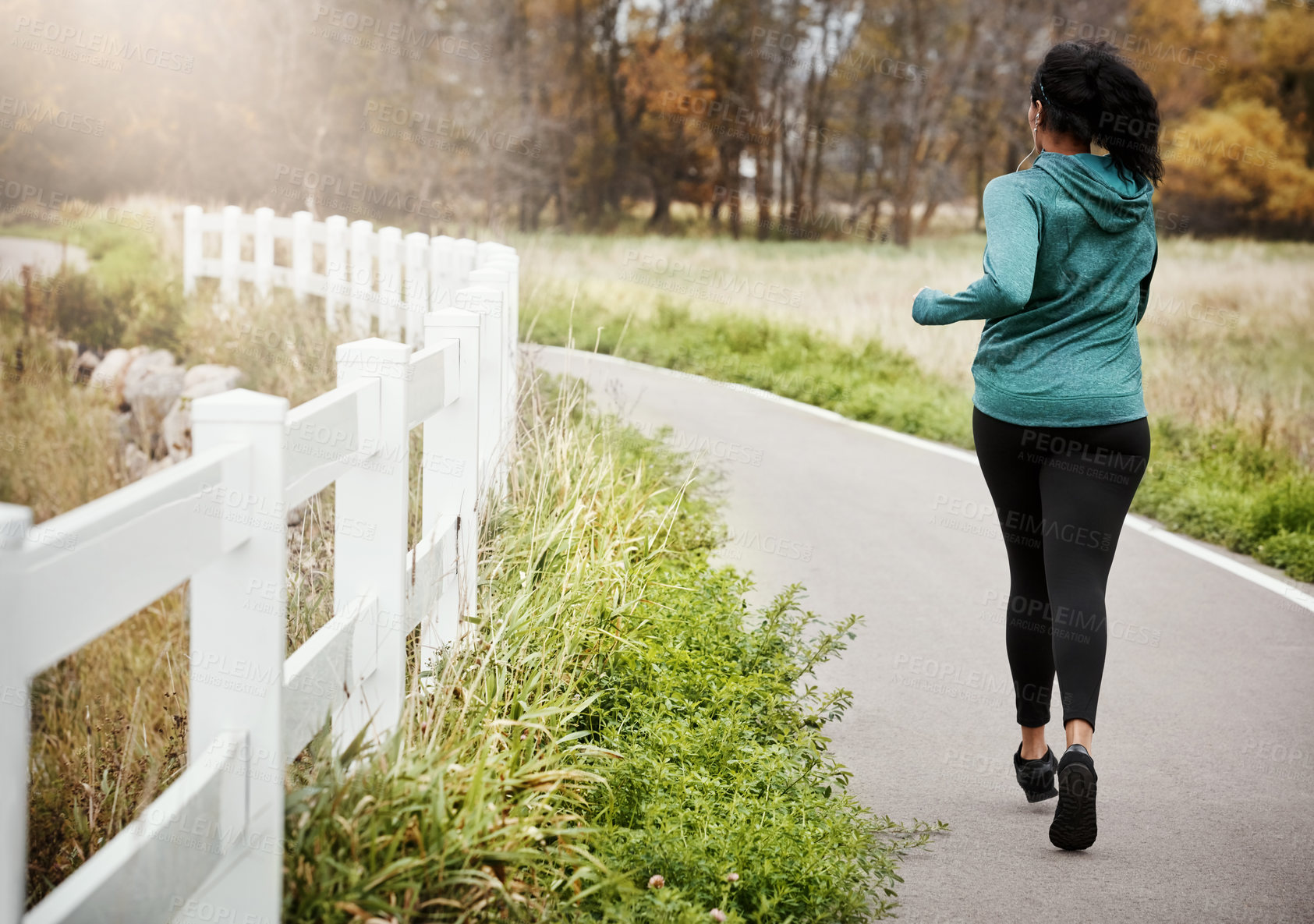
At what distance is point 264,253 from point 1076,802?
12.3 metres

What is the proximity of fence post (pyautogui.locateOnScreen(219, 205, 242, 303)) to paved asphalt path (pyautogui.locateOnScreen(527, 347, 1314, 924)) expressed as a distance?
721 centimetres

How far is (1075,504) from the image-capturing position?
12.1 feet

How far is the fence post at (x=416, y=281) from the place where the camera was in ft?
35.8

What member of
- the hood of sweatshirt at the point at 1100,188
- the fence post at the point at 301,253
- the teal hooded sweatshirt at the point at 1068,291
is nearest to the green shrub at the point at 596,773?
the teal hooded sweatshirt at the point at 1068,291

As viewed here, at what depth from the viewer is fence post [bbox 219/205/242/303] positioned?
14273mm

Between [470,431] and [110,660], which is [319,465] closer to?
[470,431]
